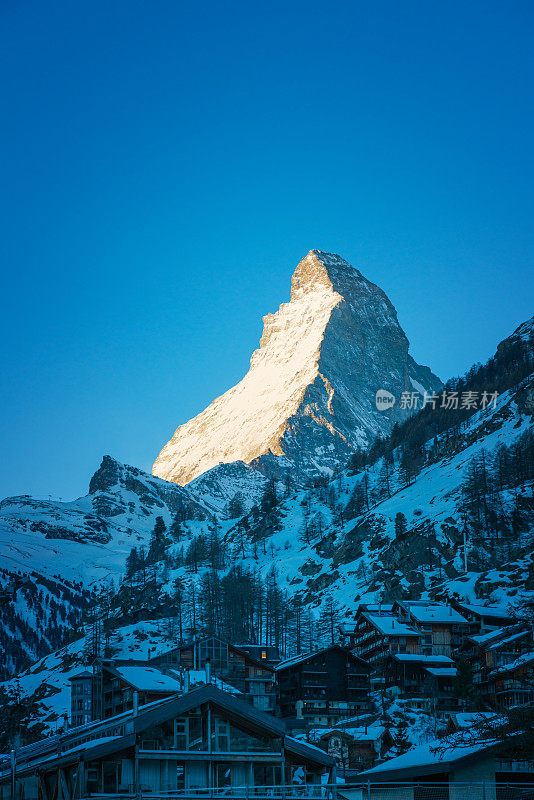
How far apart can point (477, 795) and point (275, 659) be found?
105304mm

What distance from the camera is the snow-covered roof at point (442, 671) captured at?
11850cm

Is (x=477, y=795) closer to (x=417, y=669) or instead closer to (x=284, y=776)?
(x=284, y=776)

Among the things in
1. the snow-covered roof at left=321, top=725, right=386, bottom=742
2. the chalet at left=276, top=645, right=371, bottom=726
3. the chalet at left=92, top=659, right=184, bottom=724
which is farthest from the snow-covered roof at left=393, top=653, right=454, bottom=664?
the chalet at left=92, top=659, right=184, bottom=724

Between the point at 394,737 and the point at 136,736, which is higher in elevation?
the point at 394,737

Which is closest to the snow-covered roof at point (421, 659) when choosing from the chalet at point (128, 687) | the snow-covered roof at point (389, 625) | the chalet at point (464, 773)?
the snow-covered roof at point (389, 625)

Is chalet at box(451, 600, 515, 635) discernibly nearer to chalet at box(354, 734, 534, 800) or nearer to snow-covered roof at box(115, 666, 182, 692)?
snow-covered roof at box(115, 666, 182, 692)

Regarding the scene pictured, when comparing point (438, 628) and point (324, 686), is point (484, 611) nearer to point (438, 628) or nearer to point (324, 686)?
point (438, 628)

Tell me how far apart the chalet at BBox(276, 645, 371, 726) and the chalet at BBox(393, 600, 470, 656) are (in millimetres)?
11508

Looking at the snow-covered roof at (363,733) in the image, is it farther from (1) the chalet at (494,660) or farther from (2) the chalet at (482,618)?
(2) the chalet at (482,618)

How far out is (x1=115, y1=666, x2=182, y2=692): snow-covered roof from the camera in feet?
179

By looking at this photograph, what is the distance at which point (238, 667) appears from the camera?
364 ft

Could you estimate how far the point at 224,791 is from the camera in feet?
114

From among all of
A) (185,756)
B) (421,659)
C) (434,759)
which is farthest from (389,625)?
(185,756)

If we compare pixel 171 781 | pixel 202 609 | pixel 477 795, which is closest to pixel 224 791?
pixel 171 781
